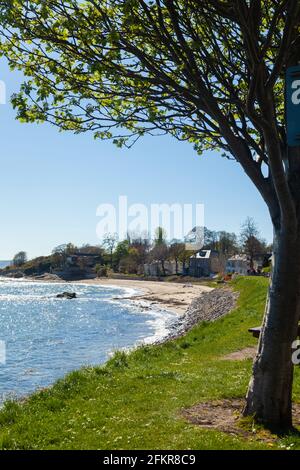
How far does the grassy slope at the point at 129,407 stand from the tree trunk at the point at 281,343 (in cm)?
64

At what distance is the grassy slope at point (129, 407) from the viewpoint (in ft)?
23.2

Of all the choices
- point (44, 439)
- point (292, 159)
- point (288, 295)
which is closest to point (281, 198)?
point (292, 159)

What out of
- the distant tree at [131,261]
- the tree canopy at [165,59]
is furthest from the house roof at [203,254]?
the tree canopy at [165,59]

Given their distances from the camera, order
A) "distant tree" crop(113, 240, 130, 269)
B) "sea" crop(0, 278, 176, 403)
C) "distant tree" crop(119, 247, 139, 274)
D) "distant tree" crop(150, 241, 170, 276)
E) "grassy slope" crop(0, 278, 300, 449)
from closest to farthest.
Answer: "grassy slope" crop(0, 278, 300, 449) → "sea" crop(0, 278, 176, 403) → "distant tree" crop(150, 241, 170, 276) → "distant tree" crop(119, 247, 139, 274) → "distant tree" crop(113, 240, 130, 269)

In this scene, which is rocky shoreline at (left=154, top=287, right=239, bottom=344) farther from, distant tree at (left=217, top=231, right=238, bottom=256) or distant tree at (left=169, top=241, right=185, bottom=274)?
distant tree at (left=217, top=231, right=238, bottom=256)

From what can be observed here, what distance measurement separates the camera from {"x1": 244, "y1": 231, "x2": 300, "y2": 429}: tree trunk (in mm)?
7609

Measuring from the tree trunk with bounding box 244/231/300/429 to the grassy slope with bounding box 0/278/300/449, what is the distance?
2.10 feet

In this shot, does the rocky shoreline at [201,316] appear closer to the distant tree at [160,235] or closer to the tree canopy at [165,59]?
the tree canopy at [165,59]

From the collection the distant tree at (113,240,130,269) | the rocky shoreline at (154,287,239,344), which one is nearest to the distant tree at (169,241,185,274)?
the distant tree at (113,240,130,269)

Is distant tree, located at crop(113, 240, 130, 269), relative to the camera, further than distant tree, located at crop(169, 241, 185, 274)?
Yes

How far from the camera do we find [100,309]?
6769cm

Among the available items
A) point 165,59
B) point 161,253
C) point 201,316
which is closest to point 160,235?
point 161,253
